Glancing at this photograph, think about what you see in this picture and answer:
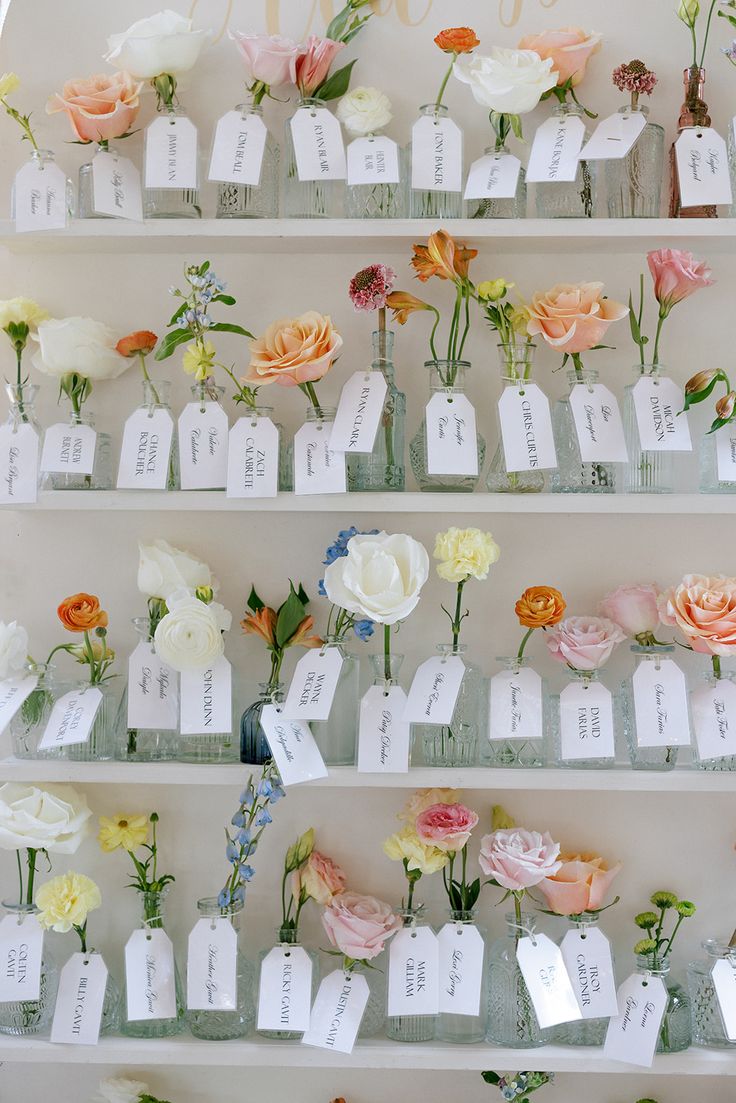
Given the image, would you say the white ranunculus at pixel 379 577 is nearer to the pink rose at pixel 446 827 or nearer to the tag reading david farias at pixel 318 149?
the pink rose at pixel 446 827

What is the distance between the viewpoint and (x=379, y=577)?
1496 millimetres

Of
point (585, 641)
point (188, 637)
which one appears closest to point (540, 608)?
Result: point (585, 641)

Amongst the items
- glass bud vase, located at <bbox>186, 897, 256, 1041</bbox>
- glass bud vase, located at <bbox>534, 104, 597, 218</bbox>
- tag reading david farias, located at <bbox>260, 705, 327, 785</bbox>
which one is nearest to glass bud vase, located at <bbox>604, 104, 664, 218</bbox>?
glass bud vase, located at <bbox>534, 104, 597, 218</bbox>

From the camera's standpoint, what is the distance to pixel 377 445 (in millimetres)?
1622

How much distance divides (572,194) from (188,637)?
898mm

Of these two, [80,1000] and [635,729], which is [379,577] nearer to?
[635,729]

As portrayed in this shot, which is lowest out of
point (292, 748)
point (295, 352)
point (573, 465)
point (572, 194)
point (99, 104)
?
point (292, 748)

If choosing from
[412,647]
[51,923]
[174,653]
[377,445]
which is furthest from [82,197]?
[51,923]

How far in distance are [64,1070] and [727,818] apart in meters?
1.15

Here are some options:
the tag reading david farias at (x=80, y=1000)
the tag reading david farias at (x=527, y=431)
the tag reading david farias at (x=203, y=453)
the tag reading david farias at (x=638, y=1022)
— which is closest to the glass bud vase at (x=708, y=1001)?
the tag reading david farias at (x=638, y=1022)

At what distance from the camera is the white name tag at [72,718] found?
1554mm

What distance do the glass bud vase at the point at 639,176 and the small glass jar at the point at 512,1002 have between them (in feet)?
3.60

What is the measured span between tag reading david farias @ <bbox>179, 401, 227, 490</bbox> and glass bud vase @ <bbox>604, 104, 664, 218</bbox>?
70 centimetres

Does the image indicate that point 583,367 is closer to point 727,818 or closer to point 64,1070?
point 727,818
